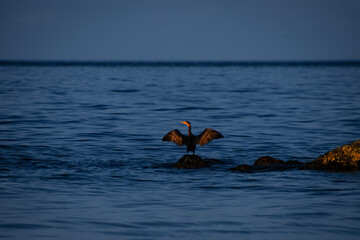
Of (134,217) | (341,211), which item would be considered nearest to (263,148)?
(341,211)

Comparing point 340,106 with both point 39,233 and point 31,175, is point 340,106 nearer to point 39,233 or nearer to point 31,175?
point 31,175

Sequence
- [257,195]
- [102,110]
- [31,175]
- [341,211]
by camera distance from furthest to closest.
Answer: [102,110] < [31,175] < [257,195] < [341,211]

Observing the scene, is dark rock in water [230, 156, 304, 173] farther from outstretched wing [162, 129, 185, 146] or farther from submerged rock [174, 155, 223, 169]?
outstretched wing [162, 129, 185, 146]

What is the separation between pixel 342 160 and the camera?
13.9 metres

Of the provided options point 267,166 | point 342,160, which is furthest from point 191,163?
point 342,160

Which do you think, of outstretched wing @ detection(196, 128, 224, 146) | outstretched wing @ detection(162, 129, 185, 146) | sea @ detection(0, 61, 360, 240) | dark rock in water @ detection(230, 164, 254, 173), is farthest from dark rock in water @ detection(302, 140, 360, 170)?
outstretched wing @ detection(162, 129, 185, 146)

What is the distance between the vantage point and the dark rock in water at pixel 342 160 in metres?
13.8

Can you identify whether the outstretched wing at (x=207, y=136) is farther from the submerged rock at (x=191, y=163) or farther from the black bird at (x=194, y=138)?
the submerged rock at (x=191, y=163)

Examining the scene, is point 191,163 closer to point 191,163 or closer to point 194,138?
point 191,163

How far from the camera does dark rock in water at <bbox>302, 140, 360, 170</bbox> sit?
13.8 metres

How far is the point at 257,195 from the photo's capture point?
1120 centimetres

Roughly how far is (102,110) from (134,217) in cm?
2409

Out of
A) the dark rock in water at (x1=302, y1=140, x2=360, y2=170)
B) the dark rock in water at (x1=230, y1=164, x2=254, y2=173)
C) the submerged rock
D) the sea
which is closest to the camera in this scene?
the sea

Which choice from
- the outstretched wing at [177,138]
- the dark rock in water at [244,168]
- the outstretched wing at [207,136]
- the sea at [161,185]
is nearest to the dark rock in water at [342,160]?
the sea at [161,185]
